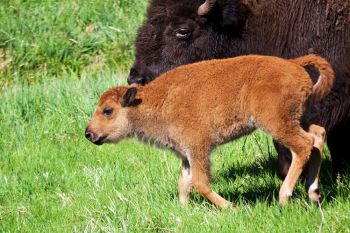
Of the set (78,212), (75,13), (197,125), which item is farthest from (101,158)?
(75,13)

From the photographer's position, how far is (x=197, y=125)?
18.7ft

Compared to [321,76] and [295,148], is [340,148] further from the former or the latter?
[295,148]

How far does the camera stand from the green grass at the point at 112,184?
5.39 meters

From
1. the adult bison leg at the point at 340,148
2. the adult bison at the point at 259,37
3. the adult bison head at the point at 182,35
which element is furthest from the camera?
the adult bison head at the point at 182,35

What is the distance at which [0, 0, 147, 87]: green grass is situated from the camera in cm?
1266

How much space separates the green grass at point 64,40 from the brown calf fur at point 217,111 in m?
6.18

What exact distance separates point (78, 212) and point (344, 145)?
2.27 metres

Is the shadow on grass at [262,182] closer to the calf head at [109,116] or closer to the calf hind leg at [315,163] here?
the calf hind leg at [315,163]

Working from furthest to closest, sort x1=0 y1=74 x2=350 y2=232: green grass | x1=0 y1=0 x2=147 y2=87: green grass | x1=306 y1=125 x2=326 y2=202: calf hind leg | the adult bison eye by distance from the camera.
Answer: x1=0 y1=0 x2=147 y2=87: green grass → the adult bison eye → x1=306 y1=125 x2=326 y2=202: calf hind leg → x1=0 y1=74 x2=350 y2=232: green grass

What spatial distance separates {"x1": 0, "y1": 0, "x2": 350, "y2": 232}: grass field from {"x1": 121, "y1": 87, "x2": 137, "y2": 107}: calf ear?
411 mm

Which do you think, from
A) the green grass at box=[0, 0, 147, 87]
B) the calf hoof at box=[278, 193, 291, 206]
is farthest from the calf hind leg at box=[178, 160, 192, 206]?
the green grass at box=[0, 0, 147, 87]

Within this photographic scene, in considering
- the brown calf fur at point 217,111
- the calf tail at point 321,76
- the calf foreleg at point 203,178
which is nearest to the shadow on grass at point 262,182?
the calf foreleg at point 203,178

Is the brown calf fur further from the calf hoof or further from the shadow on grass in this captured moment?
the shadow on grass

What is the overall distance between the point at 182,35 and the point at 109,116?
1.70 m
